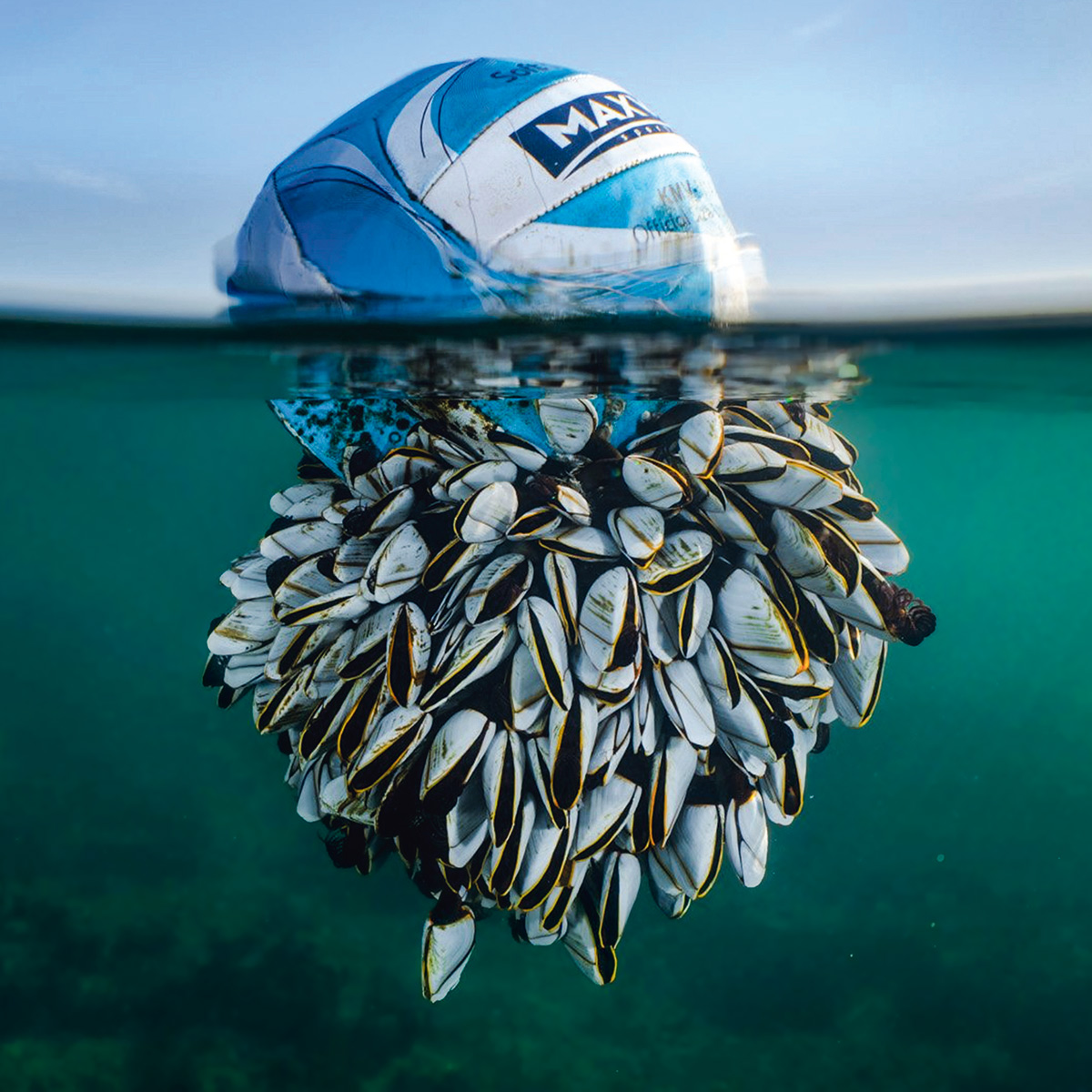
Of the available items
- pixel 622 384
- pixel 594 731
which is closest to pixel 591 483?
pixel 594 731

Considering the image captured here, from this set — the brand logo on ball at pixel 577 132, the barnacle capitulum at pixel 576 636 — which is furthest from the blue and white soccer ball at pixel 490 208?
the barnacle capitulum at pixel 576 636

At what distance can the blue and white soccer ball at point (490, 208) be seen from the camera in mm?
1945

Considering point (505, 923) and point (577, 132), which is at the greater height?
point (577, 132)

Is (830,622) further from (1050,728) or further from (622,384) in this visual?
(1050,728)

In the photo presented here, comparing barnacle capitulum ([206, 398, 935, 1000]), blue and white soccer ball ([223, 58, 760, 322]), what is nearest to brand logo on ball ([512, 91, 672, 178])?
blue and white soccer ball ([223, 58, 760, 322])

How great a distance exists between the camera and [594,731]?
183 centimetres

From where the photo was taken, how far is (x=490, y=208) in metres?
1.94

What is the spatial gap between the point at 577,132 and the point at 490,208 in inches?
12.0

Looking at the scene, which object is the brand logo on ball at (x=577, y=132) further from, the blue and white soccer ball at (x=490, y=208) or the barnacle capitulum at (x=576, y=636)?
the barnacle capitulum at (x=576, y=636)

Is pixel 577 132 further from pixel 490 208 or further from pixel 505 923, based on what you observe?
pixel 505 923

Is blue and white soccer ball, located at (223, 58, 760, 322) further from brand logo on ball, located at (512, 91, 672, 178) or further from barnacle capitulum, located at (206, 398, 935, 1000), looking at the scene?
barnacle capitulum, located at (206, 398, 935, 1000)

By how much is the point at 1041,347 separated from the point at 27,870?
507cm

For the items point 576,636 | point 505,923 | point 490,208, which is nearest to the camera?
point 576,636

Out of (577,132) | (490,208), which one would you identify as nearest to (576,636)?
(490,208)
